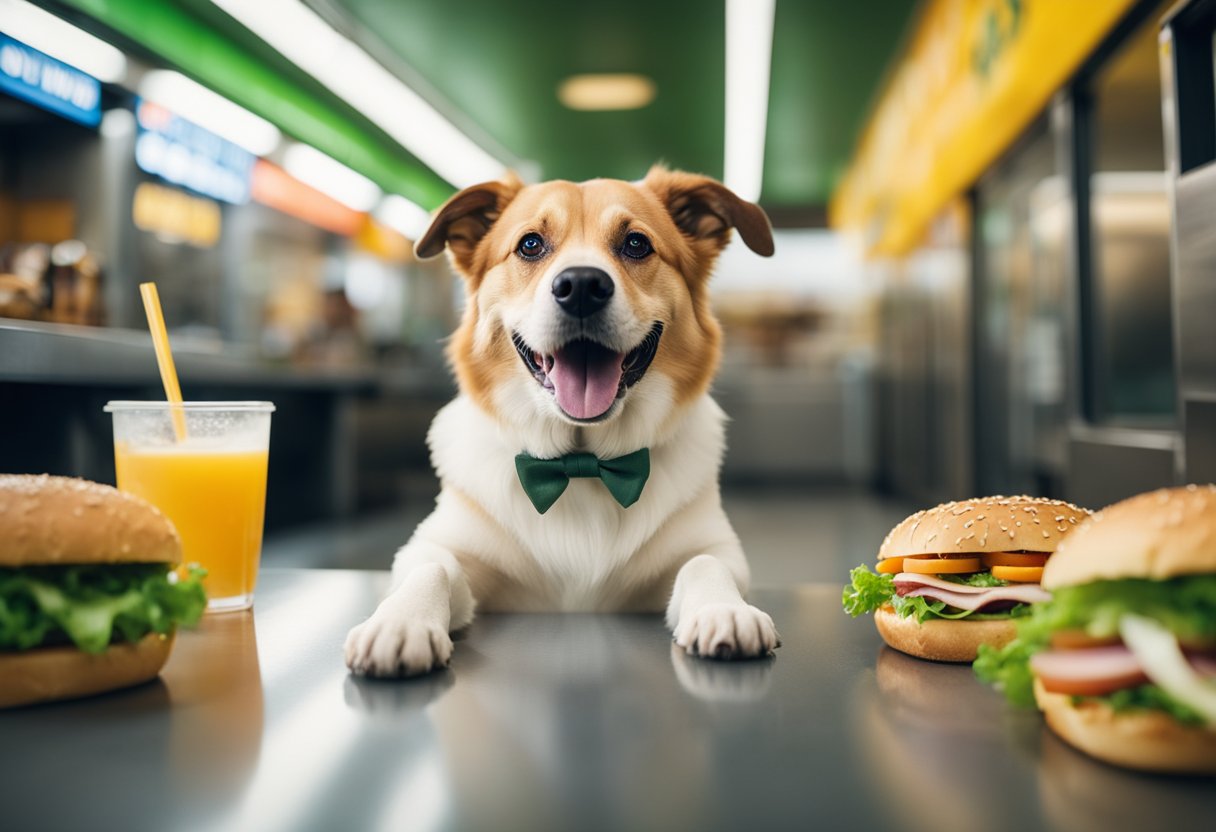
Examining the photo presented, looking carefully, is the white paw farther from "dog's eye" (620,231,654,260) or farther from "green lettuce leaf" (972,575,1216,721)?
"dog's eye" (620,231,654,260)

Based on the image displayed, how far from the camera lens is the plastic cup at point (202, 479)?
1287 mm

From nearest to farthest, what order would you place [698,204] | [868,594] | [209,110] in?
[868,594] < [698,204] < [209,110]

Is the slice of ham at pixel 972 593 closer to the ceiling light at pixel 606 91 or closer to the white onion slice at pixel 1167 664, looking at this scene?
the white onion slice at pixel 1167 664

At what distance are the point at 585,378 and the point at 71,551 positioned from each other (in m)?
0.77

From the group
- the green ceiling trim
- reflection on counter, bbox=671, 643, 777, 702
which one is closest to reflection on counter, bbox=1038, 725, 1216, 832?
reflection on counter, bbox=671, 643, 777, 702

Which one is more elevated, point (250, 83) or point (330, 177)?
point (250, 83)

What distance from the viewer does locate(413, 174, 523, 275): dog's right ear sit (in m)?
1.55

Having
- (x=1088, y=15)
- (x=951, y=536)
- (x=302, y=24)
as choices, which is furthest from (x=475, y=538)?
(x=302, y=24)

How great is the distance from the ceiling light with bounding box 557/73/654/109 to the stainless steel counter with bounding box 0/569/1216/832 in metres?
6.54

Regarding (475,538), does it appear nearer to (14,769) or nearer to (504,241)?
(504,241)

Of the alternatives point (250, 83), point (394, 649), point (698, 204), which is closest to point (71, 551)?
point (394, 649)

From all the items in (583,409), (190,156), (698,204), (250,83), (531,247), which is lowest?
(583,409)

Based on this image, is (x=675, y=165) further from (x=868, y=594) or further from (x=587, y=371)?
(x=868, y=594)

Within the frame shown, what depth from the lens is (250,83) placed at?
6375mm
